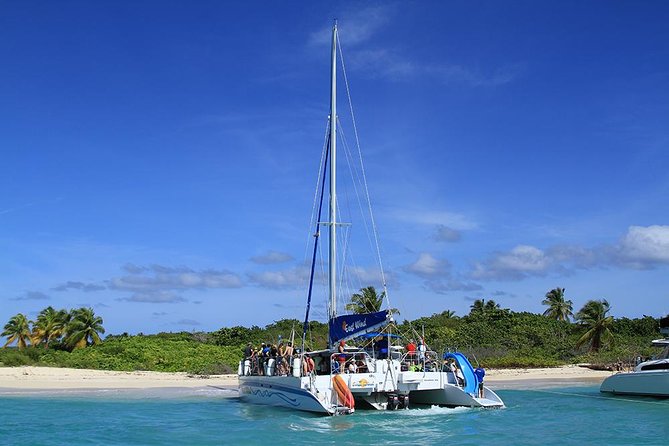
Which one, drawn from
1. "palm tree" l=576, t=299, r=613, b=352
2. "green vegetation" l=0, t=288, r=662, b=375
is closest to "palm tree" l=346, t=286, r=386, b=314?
"green vegetation" l=0, t=288, r=662, b=375

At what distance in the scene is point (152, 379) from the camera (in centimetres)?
3853

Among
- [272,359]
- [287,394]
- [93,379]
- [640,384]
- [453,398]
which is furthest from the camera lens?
[93,379]

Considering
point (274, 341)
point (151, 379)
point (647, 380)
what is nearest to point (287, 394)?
point (647, 380)

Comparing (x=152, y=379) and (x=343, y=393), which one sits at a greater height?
(x=152, y=379)

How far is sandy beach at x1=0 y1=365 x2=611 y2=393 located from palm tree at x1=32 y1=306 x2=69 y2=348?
970 cm

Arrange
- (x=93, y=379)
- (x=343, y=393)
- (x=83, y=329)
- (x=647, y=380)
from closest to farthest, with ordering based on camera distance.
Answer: (x=343, y=393) → (x=647, y=380) → (x=93, y=379) → (x=83, y=329)

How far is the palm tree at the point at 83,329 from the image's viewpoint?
160ft

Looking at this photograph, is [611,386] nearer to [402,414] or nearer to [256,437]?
[402,414]

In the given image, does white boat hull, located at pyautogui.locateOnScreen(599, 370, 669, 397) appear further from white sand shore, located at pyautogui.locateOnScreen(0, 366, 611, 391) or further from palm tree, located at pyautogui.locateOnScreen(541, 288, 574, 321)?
palm tree, located at pyautogui.locateOnScreen(541, 288, 574, 321)

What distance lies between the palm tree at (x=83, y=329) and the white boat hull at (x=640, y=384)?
1404 inches

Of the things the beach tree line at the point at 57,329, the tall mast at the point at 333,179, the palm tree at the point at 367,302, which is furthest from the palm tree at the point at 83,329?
the tall mast at the point at 333,179

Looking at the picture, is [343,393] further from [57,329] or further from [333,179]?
[57,329]

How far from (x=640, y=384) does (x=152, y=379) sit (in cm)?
2551

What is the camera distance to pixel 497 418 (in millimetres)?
22266
